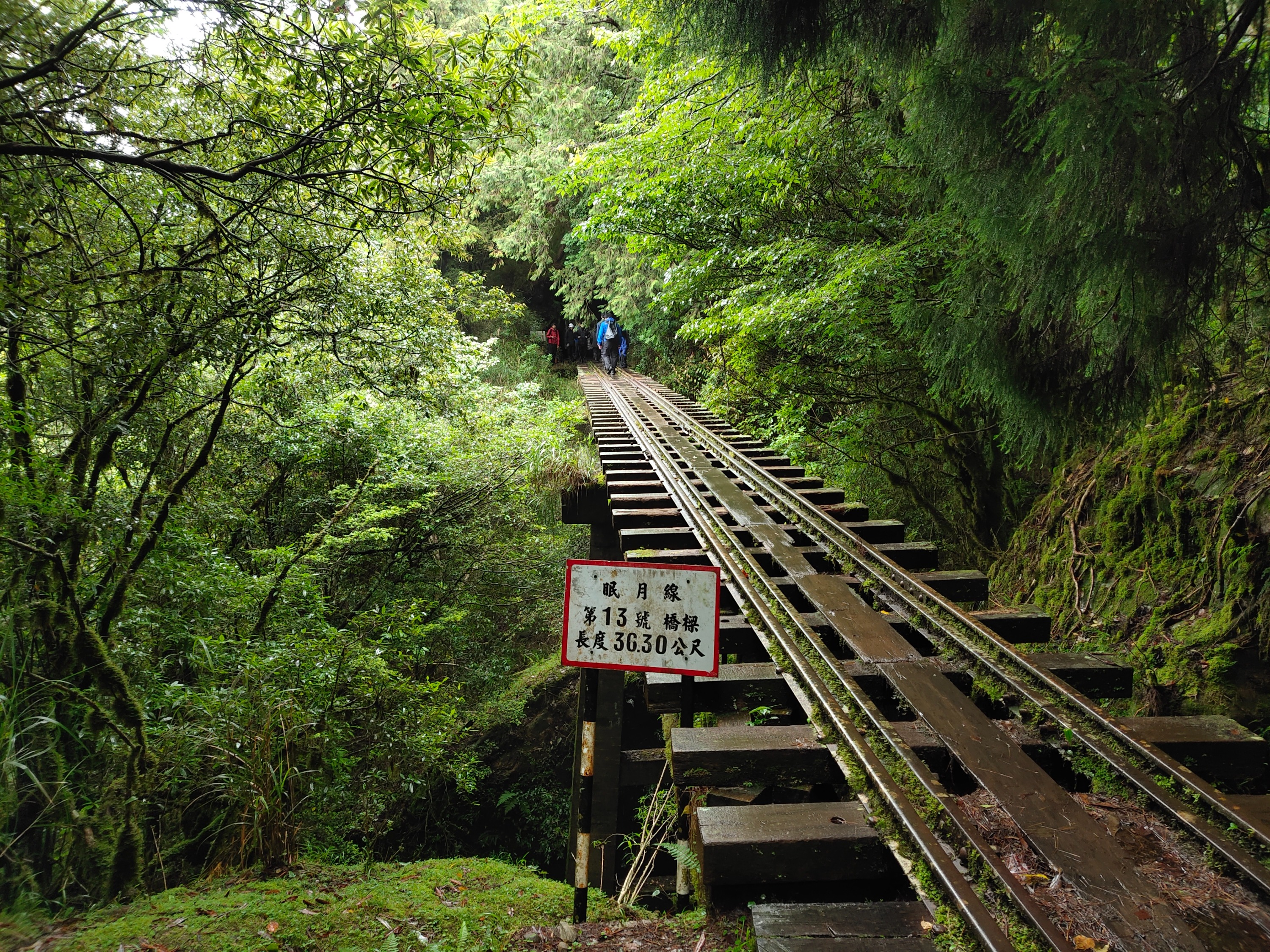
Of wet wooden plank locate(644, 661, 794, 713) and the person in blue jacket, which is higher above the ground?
the person in blue jacket

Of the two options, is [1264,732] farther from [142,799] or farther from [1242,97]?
[142,799]

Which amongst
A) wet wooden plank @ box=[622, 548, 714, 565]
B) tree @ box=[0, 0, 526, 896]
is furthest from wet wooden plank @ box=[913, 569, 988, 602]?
tree @ box=[0, 0, 526, 896]

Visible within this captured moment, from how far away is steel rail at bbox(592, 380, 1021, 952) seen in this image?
171cm

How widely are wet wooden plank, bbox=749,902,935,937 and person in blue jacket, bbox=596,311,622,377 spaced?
58.3 ft

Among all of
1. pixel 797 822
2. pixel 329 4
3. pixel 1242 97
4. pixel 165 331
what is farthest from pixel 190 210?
pixel 1242 97

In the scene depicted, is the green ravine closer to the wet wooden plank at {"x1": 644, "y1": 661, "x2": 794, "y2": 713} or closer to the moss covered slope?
the wet wooden plank at {"x1": 644, "y1": 661, "x2": 794, "y2": 713}

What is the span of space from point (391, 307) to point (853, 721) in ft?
17.9

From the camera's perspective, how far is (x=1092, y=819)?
212 cm

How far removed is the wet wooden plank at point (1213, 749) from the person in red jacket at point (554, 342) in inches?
941

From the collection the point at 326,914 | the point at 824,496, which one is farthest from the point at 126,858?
the point at 824,496

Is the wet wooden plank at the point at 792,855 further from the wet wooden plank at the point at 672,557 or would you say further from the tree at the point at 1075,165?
the tree at the point at 1075,165

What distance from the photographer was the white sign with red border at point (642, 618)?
2705mm

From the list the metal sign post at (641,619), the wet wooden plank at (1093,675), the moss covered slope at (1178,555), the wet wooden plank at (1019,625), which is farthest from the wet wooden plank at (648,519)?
the moss covered slope at (1178,555)

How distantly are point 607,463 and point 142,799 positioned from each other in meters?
5.08
